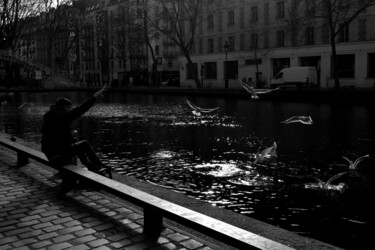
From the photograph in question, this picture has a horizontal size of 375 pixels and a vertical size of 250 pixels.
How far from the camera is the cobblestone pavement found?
4.57 meters

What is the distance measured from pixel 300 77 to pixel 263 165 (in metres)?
36.6

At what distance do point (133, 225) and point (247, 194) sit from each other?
9.12 ft

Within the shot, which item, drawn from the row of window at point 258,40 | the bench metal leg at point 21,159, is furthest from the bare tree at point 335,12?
the bench metal leg at point 21,159

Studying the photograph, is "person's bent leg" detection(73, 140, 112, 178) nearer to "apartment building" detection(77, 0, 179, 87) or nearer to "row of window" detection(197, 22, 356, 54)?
"row of window" detection(197, 22, 356, 54)

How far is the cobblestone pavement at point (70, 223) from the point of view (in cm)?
457

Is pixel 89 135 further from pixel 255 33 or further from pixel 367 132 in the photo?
pixel 255 33

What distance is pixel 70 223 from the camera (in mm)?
5223

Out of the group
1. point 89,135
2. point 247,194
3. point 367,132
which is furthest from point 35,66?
point 247,194

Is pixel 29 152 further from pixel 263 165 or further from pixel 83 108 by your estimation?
pixel 263 165

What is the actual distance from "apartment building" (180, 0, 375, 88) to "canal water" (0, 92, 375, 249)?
2278cm

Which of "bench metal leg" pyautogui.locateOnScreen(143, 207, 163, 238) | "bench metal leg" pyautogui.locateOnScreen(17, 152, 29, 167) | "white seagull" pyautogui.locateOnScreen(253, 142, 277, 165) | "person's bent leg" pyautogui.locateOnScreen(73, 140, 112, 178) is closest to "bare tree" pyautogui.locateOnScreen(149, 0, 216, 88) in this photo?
"white seagull" pyautogui.locateOnScreen(253, 142, 277, 165)

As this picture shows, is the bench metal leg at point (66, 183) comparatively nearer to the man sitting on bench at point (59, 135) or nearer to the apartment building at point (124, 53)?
the man sitting on bench at point (59, 135)

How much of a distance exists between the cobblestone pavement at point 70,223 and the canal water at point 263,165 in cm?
182

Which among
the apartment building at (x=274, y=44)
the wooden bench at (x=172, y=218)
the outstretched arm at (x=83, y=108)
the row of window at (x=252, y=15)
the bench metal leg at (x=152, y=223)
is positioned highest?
the row of window at (x=252, y=15)
